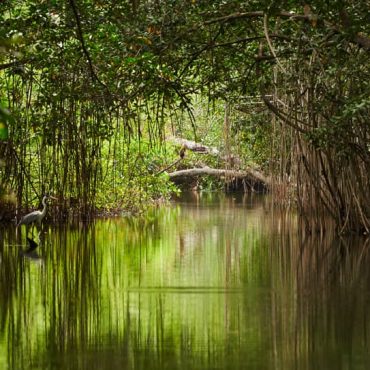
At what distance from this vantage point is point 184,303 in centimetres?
759

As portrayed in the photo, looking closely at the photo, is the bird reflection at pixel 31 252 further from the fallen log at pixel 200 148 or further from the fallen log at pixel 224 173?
Result: the fallen log at pixel 200 148

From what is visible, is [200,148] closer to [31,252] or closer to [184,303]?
[31,252]

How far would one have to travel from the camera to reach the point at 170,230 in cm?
1669

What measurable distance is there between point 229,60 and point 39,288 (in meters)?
5.70

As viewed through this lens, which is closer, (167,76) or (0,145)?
(167,76)

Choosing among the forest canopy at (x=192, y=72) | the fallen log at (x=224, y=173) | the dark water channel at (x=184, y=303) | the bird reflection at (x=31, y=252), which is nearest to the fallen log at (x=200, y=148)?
the fallen log at (x=224, y=173)

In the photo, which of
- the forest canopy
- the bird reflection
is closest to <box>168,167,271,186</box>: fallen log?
the forest canopy

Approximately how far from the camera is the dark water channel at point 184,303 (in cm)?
564

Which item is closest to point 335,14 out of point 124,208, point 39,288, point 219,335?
point 39,288

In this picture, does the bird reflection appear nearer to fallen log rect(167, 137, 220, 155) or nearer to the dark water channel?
the dark water channel

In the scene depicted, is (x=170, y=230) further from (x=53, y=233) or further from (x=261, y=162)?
(x=261, y=162)

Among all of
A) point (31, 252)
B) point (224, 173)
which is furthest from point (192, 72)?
point (224, 173)

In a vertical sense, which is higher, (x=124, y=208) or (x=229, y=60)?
Result: (x=229, y=60)

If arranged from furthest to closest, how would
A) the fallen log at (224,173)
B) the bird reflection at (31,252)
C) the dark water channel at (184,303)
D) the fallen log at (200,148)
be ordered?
the fallen log at (200,148) → the fallen log at (224,173) → the bird reflection at (31,252) → the dark water channel at (184,303)
